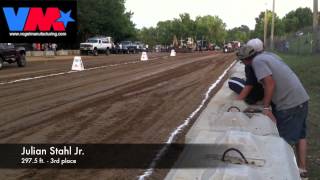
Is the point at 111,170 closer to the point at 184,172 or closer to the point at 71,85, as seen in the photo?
the point at 184,172

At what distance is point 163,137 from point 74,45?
62703 mm

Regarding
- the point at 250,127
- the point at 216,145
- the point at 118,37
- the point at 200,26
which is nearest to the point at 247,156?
the point at 216,145

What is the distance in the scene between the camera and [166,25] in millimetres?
157625

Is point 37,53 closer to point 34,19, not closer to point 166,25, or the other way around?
point 34,19

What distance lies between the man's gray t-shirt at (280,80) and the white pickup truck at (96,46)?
52.2m

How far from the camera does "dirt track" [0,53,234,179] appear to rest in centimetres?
952

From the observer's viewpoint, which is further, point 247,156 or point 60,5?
point 60,5

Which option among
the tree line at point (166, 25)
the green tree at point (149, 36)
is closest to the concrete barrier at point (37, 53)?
the tree line at point (166, 25)

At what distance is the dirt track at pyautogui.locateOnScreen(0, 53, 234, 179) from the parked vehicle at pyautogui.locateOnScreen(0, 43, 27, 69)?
10.0m

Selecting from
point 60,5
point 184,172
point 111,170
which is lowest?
point 111,170

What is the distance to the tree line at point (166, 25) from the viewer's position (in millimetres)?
75188

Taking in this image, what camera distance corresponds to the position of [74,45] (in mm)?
71438

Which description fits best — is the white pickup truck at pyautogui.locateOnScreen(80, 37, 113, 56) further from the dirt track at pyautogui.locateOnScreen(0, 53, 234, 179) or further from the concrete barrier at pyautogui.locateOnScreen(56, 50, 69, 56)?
the dirt track at pyautogui.locateOnScreen(0, 53, 234, 179)

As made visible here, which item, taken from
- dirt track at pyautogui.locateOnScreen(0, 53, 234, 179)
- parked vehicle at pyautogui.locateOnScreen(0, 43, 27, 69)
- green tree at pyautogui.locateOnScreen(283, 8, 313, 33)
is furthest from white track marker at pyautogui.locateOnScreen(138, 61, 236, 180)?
green tree at pyautogui.locateOnScreen(283, 8, 313, 33)
